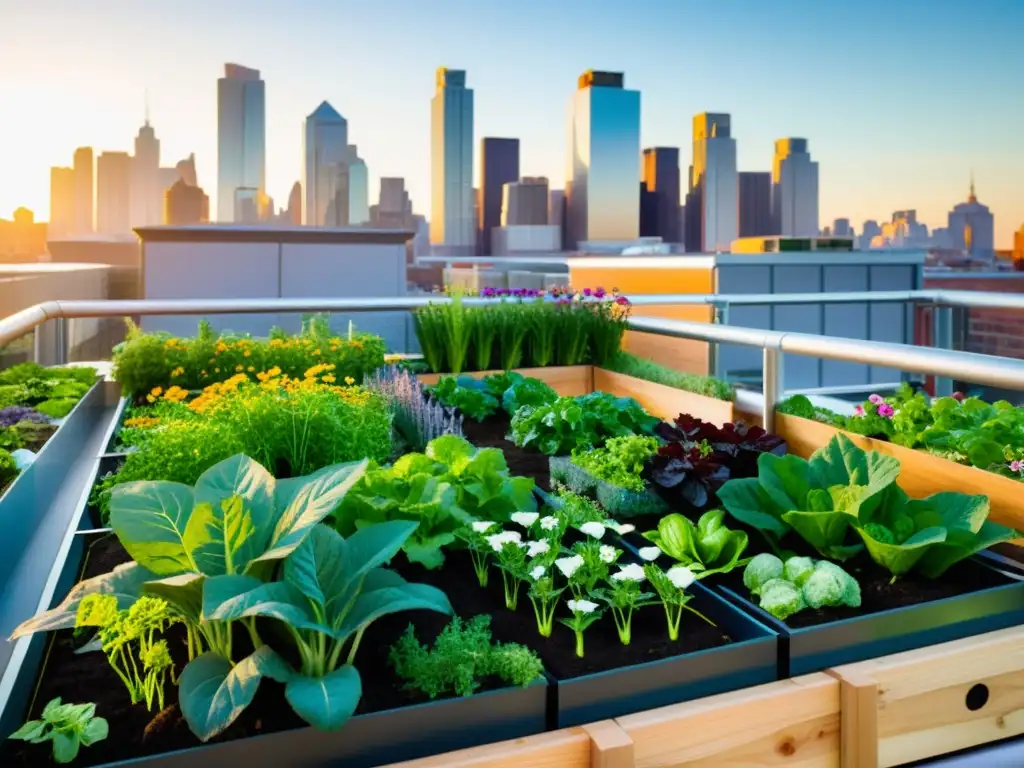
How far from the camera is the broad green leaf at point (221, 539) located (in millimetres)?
1299

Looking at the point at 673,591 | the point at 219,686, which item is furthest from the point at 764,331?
the point at 219,686

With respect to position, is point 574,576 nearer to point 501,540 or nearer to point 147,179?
point 501,540

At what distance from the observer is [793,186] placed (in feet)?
231

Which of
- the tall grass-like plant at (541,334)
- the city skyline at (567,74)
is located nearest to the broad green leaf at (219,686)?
the tall grass-like plant at (541,334)

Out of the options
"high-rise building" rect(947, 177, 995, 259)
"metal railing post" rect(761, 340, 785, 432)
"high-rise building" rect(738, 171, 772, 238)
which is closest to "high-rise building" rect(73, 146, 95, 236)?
"high-rise building" rect(738, 171, 772, 238)

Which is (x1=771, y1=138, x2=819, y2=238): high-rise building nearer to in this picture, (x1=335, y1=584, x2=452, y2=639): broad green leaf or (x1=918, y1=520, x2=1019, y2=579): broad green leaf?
(x1=918, y1=520, x2=1019, y2=579): broad green leaf

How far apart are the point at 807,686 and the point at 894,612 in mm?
249

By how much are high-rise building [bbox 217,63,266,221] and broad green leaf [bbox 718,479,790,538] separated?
56091 mm

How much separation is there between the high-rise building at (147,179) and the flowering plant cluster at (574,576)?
195ft

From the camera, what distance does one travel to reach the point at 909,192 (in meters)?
30.8

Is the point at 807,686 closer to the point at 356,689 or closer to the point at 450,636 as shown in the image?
the point at 450,636

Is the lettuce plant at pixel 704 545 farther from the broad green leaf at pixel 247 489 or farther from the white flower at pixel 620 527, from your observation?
the broad green leaf at pixel 247 489

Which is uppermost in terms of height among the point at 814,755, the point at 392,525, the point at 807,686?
the point at 392,525

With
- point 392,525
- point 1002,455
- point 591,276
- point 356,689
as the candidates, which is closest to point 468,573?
point 392,525
